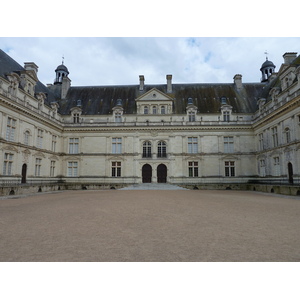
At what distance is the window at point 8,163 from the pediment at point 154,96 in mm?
17883

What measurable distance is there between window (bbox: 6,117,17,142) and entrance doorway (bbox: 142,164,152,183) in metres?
16.3

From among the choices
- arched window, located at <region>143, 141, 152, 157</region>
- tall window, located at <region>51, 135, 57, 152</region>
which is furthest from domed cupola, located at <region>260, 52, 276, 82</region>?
tall window, located at <region>51, 135, 57, 152</region>

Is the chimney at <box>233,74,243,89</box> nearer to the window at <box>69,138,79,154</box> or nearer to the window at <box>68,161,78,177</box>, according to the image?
the window at <box>69,138,79,154</box>

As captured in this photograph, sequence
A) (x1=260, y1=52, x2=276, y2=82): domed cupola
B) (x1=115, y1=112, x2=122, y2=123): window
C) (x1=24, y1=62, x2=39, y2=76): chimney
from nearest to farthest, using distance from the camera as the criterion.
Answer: (x1=24, y1=62, x2=39, y2=76): chimney < (x1=115, y1=112, x2=122, y2=123): window < (x1=260, y1=52, x2=276, y2=82): domed cupola

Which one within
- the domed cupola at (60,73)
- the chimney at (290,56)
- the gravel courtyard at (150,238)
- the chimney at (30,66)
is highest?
the domed cupola at (60,73)

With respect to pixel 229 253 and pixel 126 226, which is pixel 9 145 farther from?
pixel 229 253

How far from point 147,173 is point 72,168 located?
10.8 m

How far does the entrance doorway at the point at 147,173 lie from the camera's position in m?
31.2

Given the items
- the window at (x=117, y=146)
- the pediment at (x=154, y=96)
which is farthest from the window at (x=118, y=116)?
the pediment at (x=154, y=96)

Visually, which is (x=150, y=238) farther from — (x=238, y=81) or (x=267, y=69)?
(x=267, y=69)

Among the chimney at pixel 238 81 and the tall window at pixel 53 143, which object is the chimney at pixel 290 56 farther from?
the tall window at pixel 53 143

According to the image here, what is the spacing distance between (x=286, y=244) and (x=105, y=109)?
102 feet

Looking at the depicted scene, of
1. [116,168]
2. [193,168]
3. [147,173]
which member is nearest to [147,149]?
[147,173]

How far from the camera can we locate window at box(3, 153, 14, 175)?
21253mm
